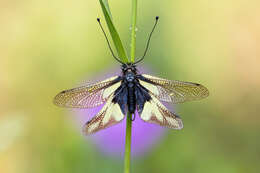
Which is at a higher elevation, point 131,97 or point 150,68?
point 150,68

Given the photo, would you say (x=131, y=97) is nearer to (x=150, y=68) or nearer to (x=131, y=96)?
(x=131, y=96)

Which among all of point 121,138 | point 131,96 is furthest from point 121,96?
point 121,138

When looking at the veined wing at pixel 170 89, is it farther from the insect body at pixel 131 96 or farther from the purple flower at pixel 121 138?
the purple flower at pixel 121 138

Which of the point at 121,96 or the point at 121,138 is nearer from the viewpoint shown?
the point at 121,96

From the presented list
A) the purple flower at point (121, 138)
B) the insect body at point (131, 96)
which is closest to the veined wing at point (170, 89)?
the insect body at point (131, 96)
